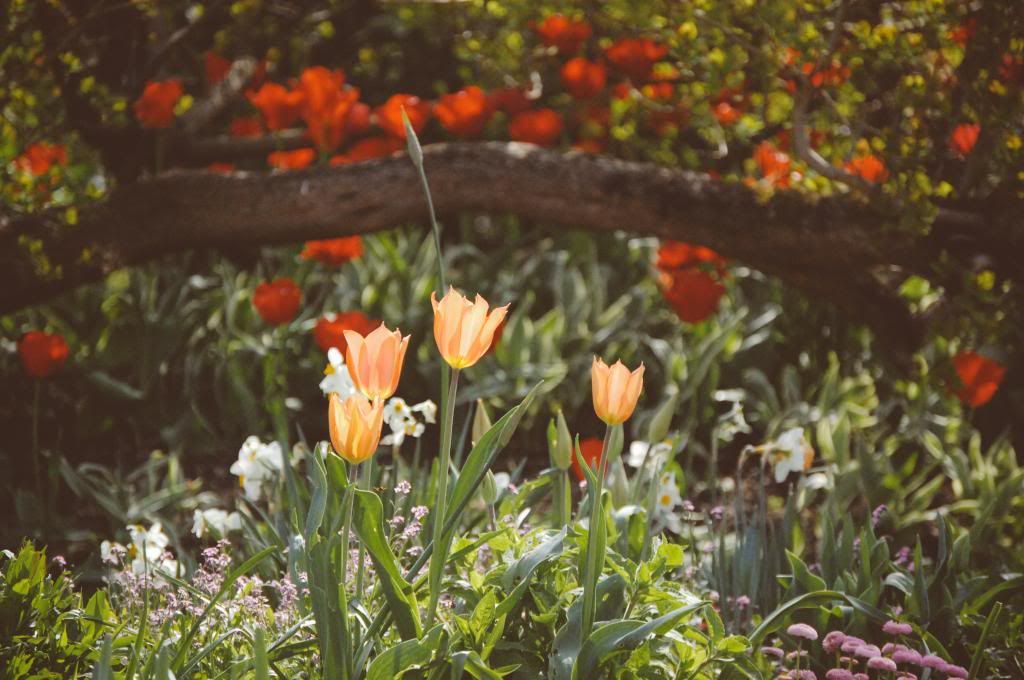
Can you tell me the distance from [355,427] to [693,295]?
2.17 m

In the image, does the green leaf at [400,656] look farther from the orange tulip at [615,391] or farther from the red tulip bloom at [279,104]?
the red tulip bloom at [279,104]

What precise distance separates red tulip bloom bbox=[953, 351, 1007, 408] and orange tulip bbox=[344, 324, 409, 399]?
2026 millimetres

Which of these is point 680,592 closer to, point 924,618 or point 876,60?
point 924,618

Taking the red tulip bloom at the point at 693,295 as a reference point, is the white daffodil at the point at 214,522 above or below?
above

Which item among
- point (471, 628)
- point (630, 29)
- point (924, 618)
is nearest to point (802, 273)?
point (630, 29)

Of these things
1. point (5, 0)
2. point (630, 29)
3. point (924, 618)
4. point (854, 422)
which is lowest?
point (854, 422)

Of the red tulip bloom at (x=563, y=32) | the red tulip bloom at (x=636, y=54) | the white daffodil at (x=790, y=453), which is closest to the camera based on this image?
the white daffodil at (x=790, y=453)

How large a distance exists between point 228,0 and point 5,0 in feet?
3.70

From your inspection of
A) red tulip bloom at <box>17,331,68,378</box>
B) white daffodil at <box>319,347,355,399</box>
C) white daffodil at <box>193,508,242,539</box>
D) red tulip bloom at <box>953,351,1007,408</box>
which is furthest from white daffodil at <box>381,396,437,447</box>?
red tulip bloom at <box>953,351,1007,408</box>

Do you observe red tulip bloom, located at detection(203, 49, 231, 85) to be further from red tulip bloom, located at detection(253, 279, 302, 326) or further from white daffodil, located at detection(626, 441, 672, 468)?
white daffodil, located at detection(626, 441, 672, 468)

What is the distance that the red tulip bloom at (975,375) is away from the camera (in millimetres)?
2973

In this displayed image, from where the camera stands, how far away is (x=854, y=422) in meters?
3.56

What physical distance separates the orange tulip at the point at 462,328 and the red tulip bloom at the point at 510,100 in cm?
289

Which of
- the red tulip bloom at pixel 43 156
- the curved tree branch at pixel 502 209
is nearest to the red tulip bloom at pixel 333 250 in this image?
the curved tree branch at pixel 502 209
